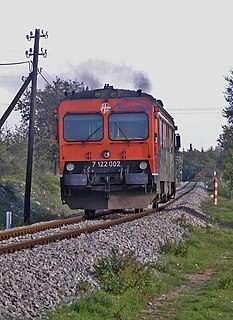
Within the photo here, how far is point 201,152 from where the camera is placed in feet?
397

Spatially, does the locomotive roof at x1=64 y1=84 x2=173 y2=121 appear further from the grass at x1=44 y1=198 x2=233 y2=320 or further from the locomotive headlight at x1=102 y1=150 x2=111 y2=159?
the grass at x1=44 y1=198 x2=233 y2=320

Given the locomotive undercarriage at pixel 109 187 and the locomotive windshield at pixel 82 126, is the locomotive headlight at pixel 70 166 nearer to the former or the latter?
the locomotive undercarriage at pixel 109 187

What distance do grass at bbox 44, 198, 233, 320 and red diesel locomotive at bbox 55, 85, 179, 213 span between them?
5780 millimetres

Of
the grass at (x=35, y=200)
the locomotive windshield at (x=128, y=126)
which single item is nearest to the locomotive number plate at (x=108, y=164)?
the locomotive windshield at (x=128, y=126)

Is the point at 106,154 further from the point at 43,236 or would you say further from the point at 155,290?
the point at 155,290

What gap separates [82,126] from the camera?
744 inches

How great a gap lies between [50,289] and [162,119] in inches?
518

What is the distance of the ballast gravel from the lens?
23.3ft

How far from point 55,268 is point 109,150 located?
9921 millimetres

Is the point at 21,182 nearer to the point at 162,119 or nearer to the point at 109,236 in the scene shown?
the point at 162,119

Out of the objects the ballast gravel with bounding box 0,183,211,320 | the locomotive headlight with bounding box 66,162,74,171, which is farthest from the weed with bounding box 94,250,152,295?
the locomotive headlight with bounding box 66,162,74,171

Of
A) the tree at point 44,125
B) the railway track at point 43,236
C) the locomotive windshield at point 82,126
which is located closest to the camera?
the railway track at point 43,236

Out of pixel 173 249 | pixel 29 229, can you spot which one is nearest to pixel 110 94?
pixel 29 229

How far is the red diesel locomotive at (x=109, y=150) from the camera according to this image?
1845 cm
